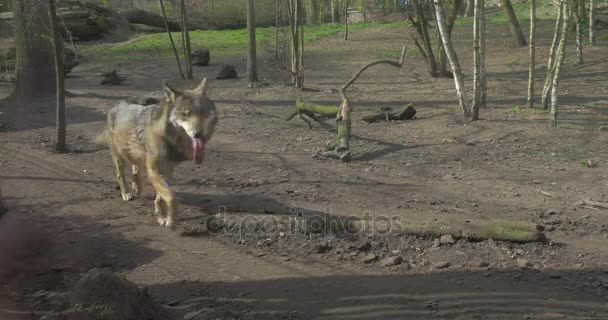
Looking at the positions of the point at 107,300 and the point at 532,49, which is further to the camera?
the point at 532,49

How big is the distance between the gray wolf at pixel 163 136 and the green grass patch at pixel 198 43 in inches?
719

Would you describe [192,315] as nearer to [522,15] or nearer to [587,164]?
[587,164]

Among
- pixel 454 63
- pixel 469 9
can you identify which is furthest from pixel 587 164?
pixel 469 9

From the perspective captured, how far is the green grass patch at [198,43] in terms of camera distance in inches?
1043

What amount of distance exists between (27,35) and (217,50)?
12.1m

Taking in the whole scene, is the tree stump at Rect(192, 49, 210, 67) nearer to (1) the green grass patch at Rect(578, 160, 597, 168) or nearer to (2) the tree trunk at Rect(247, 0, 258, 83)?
(2) the tree trunk at Rect(247, 0, 258, 83)

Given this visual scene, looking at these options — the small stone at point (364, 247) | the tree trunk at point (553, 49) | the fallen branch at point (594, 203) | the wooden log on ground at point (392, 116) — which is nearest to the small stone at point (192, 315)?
the small stone at point (364, 247)

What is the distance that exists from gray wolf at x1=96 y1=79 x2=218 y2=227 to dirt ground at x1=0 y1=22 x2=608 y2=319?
1.34ft

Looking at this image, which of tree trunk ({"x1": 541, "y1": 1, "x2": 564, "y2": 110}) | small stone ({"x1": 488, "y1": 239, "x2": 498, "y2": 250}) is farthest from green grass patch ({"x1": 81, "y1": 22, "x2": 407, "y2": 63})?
small stone ({"x1": 488, "y1": 239, "x2": 498, "y2": 250})

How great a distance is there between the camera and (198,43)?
1161 inches

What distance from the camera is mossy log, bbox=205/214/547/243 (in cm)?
611

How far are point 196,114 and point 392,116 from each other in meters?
7.92

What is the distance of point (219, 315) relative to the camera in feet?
16.5

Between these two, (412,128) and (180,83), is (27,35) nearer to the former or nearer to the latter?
(180,83)
